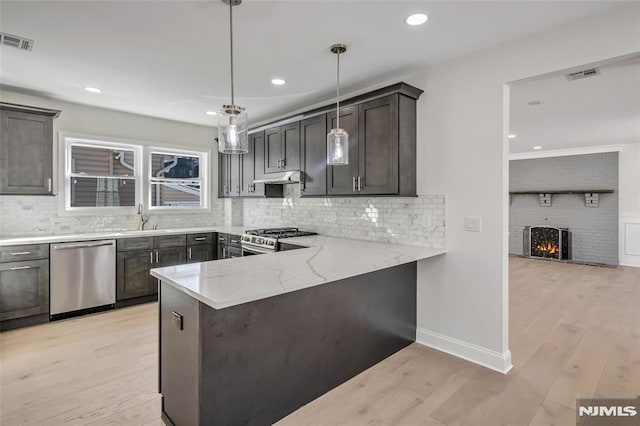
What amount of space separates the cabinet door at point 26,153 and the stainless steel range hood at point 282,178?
8.12 feet

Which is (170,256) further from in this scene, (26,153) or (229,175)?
(26,153)

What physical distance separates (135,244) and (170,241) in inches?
17.2

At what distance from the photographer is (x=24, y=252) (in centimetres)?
354

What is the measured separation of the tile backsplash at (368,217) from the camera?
309cm

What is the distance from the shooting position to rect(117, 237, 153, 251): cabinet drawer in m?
4.18

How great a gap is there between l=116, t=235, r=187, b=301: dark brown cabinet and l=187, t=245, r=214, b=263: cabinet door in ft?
0.47

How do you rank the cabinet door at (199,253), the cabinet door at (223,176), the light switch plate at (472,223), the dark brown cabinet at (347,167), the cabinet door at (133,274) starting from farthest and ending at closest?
the cabinet door at (223,176)
the cabinet door at (199,253)
the cabinet door at (133,274)
the dark brown cabinet at (347,167)
the light switch plate at (472,223)

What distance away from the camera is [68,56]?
2865mm

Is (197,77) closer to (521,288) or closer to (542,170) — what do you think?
(521,288)

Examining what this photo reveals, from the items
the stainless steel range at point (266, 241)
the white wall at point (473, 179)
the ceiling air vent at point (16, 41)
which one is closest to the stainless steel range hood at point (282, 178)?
the stainless steel range at point (266, 241)

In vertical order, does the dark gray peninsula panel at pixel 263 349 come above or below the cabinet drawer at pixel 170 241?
below

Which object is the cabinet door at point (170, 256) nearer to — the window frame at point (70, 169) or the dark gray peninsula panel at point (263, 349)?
the window frame at point (70, 169)

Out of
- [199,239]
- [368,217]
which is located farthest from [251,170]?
[368,217]

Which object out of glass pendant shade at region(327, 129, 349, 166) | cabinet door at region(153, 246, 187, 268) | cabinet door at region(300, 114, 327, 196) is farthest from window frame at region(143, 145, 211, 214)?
glass pendant shade at region(327, 129, 349, 166)
